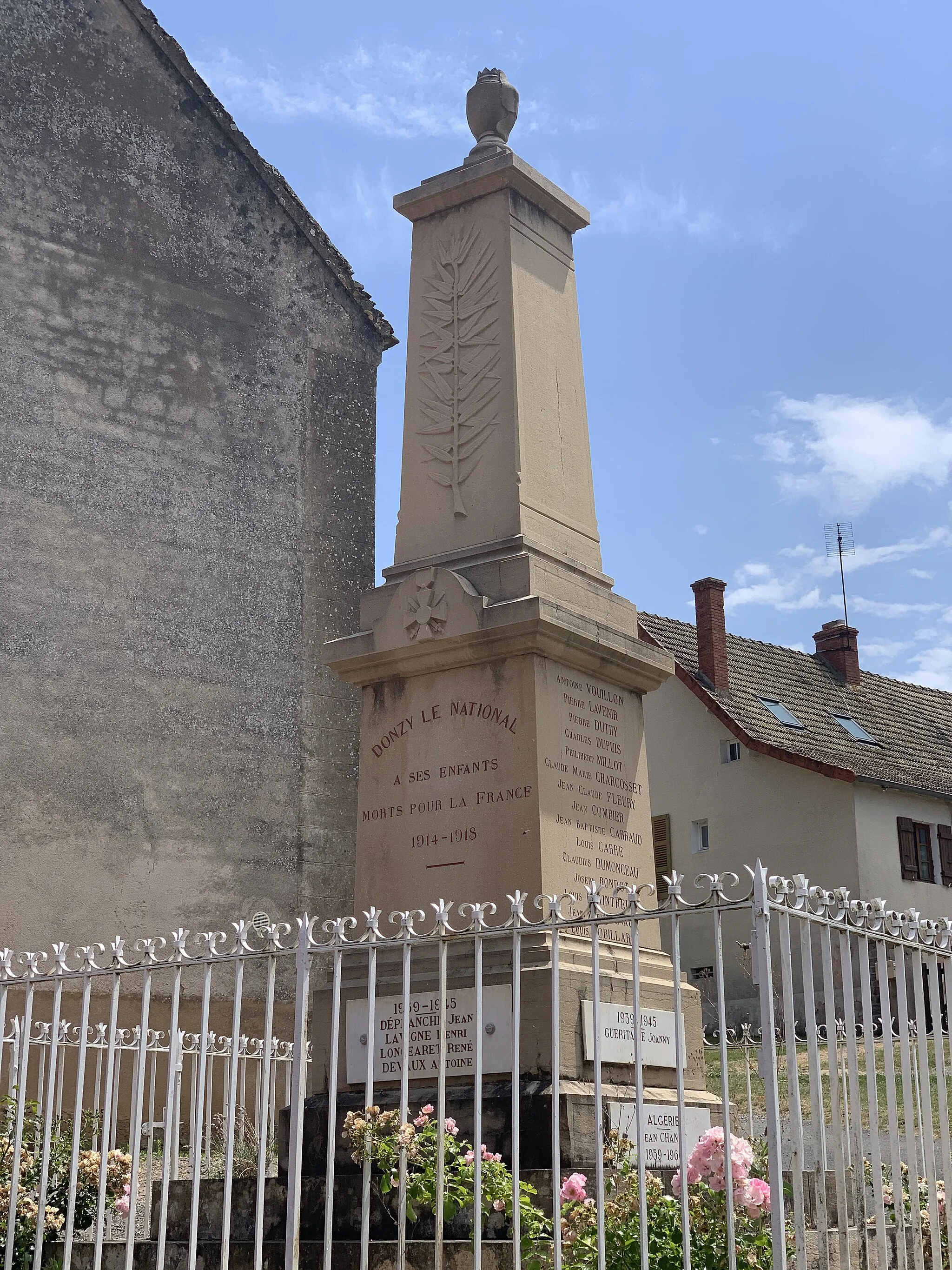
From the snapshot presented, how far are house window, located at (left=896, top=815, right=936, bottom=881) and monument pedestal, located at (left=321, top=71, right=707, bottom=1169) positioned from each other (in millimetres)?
17599

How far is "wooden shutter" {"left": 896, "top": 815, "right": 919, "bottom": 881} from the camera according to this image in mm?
25062

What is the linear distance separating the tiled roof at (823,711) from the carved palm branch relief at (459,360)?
655 inches

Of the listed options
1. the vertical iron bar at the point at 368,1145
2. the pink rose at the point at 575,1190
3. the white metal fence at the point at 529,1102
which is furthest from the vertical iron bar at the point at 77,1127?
the pink rose at the point at 575,1190

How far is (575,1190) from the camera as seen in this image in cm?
555

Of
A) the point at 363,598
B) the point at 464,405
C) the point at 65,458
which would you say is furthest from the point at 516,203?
the point at 65,458

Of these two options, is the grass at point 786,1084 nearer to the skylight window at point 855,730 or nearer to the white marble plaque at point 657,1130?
the white marble plaque at point 657,1130

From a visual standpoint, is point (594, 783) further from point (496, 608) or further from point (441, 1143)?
point (441, 1143)

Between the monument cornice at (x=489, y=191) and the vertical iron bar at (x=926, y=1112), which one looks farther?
the monument cornice at (x=489, y=191)

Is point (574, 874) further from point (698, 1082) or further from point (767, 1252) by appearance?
point (767, 1252)

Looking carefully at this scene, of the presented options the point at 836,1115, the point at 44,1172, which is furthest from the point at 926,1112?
the point at 44,1172

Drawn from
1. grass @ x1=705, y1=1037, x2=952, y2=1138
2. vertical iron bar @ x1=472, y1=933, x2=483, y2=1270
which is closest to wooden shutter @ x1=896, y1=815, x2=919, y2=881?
grass @ x1=705, y1=1037, x2=952, y2=1138

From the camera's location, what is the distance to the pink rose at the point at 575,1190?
5535mm

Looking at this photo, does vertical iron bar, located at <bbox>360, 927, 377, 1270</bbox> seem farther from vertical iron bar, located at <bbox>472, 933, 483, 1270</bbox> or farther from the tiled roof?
the tiled roof

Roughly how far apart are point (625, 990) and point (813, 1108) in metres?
2.52
